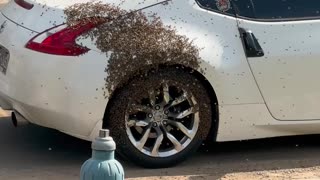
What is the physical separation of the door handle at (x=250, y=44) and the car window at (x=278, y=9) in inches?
6.0

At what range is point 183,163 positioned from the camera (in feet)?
19.3

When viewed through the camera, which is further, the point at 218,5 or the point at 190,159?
the point at 190,159

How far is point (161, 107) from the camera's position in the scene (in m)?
5.63

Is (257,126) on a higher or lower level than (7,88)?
lower

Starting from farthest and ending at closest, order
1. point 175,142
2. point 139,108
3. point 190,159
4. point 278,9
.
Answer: point 190,159
point 278,9
point 175,142
point 139,108

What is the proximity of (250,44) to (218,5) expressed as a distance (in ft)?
1.26

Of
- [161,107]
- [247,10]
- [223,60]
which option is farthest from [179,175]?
[247,10]

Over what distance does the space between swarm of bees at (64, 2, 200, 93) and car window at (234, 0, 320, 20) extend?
0.55 m

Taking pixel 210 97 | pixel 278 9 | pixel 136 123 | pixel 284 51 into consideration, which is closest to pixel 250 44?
pixel 284 51

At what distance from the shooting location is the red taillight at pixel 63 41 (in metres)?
5.39

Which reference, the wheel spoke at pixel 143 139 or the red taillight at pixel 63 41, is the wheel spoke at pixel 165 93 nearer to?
the wheel spoke at pixel 143 139

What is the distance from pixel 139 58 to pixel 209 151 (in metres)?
1.27

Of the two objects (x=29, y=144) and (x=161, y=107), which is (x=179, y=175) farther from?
(x=29, y=144)

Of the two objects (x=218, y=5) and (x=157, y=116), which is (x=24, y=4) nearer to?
(x=157, y=116)
